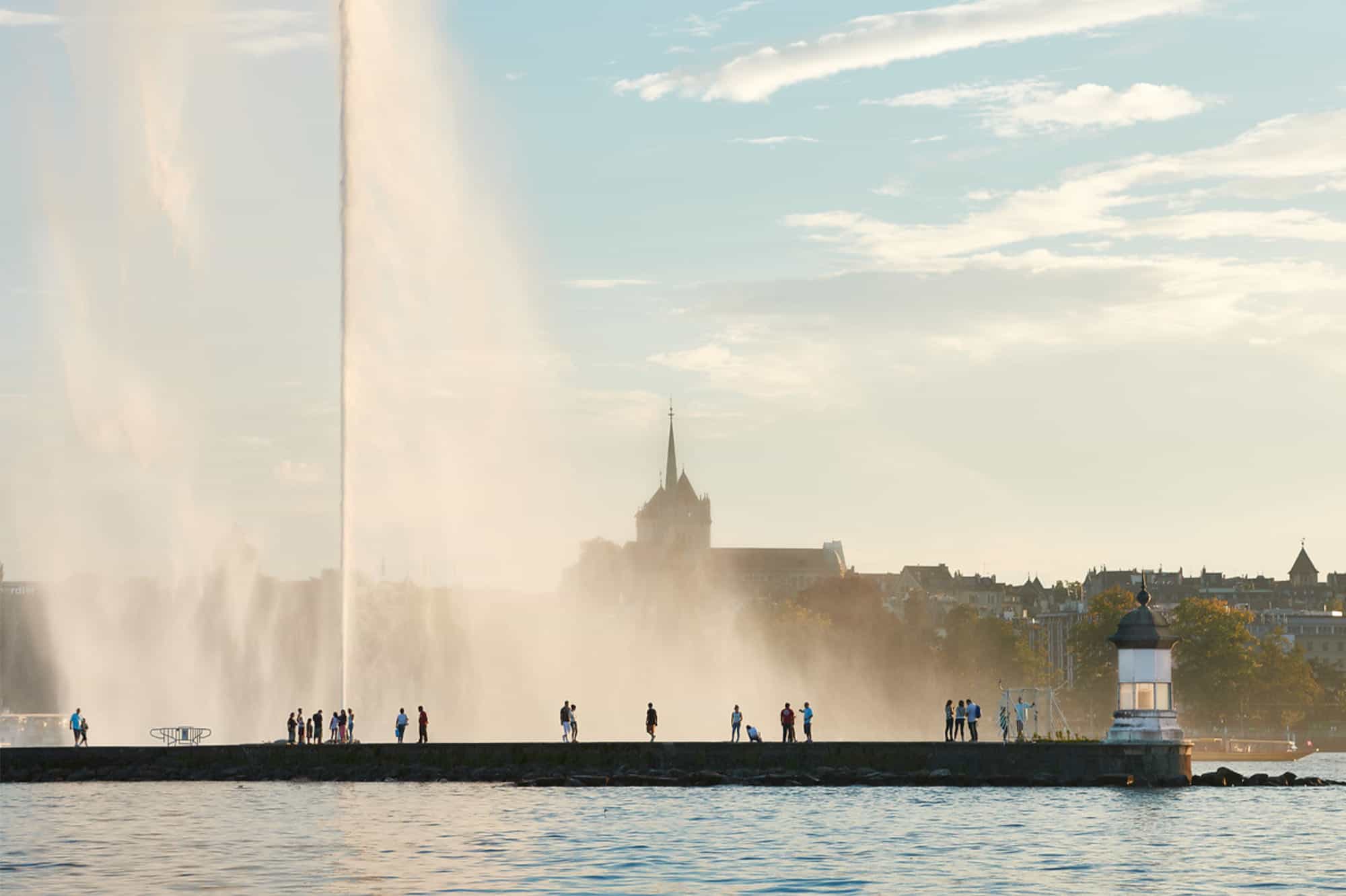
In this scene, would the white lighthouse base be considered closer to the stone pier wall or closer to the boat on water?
the stone pier wall

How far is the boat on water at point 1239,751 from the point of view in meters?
124

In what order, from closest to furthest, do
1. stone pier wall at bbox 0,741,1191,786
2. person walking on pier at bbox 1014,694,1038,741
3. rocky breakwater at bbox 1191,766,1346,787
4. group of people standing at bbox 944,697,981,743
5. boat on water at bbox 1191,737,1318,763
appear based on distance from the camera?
stone pier wall at bbox 0,741,1191,786 < person walking on pier at bbox 1014,694,1038,741 < group of people standing at bbox 944,697,981,743 < rocky breakwater at bbox 1191,766,1346,787 < boat on water at bbox 1191,737,1318,763

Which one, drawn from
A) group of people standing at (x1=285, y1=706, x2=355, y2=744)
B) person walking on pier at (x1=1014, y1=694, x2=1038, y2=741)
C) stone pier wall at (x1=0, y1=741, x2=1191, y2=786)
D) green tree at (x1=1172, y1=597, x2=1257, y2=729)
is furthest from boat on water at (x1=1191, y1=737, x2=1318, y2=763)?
group of people standing at (x1=285, y1=706, x2=355, y2=744)

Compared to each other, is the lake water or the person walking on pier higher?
the person walking on pier

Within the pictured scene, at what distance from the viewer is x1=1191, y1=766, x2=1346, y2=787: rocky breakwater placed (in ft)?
225

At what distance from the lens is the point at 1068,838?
1832 inches

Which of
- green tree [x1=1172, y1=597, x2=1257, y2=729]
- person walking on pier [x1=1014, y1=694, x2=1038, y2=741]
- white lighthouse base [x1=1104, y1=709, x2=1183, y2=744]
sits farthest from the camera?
green tree [x1=1172, y1=597, x2=1257, y2=729]

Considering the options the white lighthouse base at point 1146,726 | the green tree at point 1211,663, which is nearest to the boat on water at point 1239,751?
the green tree at point 1211,663

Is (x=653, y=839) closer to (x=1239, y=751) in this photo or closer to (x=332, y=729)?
(x=332, y=729)

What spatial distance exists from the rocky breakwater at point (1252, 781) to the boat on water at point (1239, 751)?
40.1m

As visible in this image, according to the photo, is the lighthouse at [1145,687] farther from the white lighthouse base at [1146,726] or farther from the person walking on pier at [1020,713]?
the person walking on pier at [1020,713]

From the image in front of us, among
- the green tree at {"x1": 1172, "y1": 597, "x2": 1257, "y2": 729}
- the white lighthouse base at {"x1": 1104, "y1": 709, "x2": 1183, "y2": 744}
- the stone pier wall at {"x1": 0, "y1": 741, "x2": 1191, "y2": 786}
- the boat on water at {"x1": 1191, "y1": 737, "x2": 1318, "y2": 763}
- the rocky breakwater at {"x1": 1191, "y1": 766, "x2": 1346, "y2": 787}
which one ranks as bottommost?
the boat on water at {"x1": 1191, "y1": 737, "x2": 1318, "y2": 763}

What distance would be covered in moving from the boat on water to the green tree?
3.94m

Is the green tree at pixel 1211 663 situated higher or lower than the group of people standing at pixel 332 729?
higher
